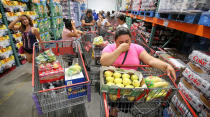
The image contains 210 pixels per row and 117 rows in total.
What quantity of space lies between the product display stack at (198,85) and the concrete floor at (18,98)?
1.71m

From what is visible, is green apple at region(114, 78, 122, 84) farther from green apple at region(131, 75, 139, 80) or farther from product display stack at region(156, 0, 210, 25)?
product display stack at region(156, 0, 210, 25)

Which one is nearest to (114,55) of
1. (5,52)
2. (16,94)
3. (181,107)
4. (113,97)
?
(113,97)

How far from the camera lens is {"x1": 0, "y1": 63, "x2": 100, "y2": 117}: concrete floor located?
2.42 m

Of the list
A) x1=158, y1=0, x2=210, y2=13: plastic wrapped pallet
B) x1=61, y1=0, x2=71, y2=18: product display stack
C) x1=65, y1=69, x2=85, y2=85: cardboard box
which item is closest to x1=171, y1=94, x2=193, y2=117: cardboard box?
x1=158, y1=0, x2=210, y2=13: plastic wrapped pallet

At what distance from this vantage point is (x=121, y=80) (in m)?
1.27

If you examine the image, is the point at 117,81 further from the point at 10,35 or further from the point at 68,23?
the point at 10,35

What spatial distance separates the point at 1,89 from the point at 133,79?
12.2 ft

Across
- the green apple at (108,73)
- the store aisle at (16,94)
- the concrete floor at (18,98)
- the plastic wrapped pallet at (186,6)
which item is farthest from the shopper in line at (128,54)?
the store aisle at (16,94)

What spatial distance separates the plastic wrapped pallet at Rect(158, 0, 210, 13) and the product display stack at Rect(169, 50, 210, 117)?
2.16 ft

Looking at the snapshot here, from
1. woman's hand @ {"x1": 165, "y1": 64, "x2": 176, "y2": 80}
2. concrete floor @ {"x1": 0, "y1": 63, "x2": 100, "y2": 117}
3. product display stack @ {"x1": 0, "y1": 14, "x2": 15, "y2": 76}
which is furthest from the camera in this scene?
product display stack @ {"x1": 0, "y1": 14, "x2": 15, "y2": 76}

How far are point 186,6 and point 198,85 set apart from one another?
1302 millimetres

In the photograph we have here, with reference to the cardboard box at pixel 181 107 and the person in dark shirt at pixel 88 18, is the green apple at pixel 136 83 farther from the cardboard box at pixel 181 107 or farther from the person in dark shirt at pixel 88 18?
the person in dark shirt at pixel 88 18

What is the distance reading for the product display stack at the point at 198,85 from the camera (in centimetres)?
154

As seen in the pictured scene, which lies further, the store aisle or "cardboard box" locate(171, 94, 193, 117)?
the store aisle
